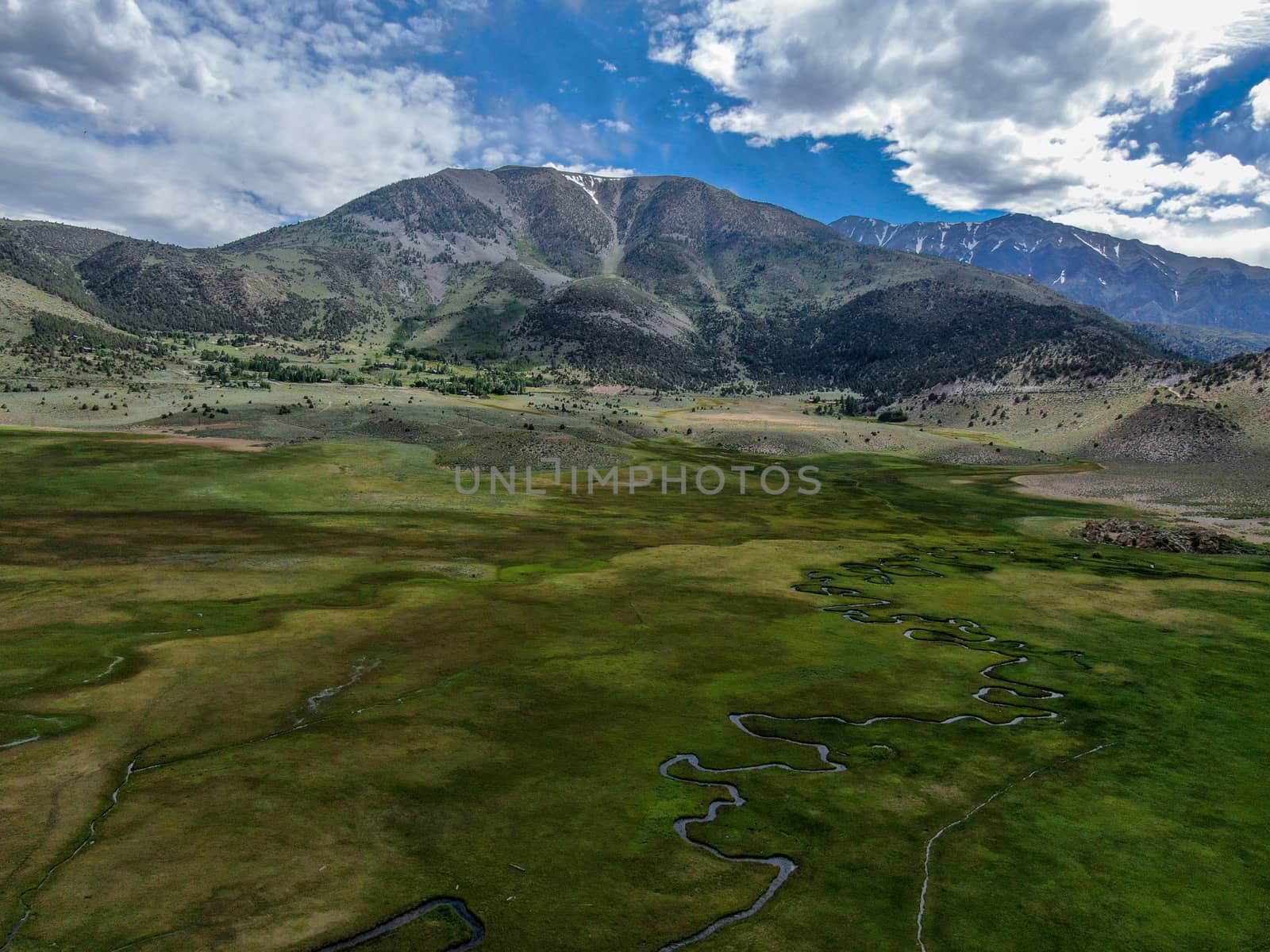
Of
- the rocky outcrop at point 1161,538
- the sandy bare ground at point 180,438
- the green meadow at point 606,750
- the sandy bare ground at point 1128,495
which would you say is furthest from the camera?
the sandy bare ground at point 180,438

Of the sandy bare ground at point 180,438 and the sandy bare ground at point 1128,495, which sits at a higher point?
the sandy bare ground at point 1128,495

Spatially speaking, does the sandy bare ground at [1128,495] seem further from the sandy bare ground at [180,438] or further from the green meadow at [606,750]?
the sandy bare ground at [180,438]

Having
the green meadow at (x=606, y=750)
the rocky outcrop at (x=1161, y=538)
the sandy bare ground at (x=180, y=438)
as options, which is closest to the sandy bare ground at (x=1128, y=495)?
the rocky outcrop at (x=1161, y=538)

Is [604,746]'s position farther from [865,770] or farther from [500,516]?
[500,516]

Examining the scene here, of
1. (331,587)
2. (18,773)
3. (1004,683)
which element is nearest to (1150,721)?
(1004,683)

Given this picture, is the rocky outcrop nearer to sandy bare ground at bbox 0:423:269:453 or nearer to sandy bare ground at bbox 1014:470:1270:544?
sandy bare ground at bbox 1014:470:1270:544

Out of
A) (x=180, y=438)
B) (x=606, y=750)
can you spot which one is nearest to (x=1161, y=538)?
(x=606, y=750)

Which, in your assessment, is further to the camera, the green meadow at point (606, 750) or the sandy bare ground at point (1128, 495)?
the sandy bare ground at point (1128, 495)
